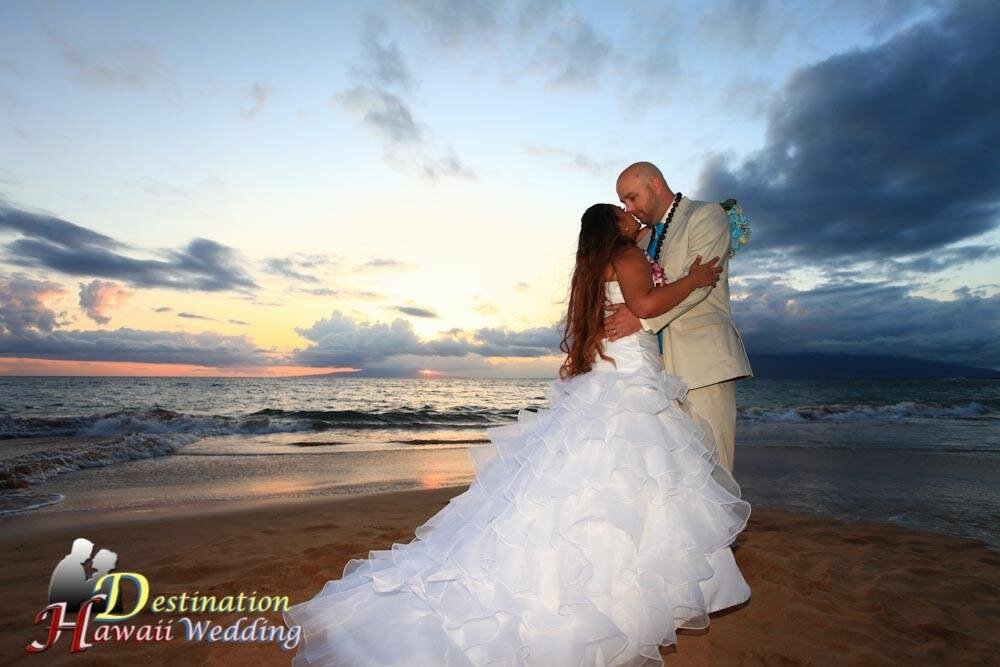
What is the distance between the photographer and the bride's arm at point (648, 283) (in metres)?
2.95

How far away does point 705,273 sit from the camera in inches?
116

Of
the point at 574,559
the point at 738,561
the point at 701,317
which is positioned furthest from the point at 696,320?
the point at 738,561

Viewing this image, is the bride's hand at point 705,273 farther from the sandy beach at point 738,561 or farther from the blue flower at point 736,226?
the sandy beach at point 738,561

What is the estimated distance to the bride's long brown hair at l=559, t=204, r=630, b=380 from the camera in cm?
316

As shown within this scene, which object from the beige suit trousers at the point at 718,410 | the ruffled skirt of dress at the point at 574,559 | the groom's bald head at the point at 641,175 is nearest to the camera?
the ruffled skirt of dress at the point at 574,559

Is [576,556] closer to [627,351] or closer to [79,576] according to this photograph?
[627,351]

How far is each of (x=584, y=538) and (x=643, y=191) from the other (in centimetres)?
207

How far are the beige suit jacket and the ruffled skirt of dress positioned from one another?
24 cm

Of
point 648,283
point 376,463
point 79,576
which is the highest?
point 648,283

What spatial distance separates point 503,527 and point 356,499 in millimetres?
5309

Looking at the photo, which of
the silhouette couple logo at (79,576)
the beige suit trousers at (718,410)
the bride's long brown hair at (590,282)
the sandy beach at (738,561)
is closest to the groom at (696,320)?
the beige suit trousers at (718,410)

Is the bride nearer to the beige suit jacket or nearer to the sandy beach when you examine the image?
the beige suit jacket

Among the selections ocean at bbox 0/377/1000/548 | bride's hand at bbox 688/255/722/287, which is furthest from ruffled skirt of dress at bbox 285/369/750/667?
ocean at bbox 0/377/1000/548

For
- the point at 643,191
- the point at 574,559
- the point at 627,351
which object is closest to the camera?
the point at 574,559
